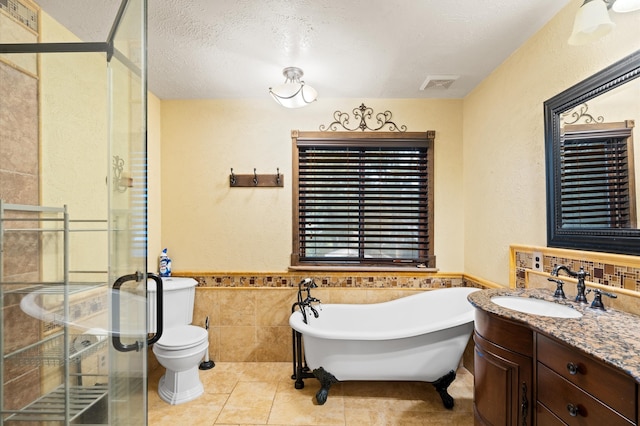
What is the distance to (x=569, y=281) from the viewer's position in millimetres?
1594

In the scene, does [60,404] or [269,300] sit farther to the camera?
[269,300]

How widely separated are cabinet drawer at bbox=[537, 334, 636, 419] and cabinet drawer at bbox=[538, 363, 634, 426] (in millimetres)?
21

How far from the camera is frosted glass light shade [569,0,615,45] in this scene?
1.18m

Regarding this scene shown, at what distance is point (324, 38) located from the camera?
1832mm

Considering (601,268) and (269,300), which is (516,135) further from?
(269,300)

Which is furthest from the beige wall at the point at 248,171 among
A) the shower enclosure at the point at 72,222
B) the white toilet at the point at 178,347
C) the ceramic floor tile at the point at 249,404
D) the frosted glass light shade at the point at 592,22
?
the frosted glass light shade at the point at 592,22

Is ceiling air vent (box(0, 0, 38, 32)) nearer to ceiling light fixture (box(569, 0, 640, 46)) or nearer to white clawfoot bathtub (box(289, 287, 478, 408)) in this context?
white clawfoot bathtub (box(289, 287, 478, 408))

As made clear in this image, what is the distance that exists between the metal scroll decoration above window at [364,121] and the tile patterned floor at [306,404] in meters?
2.22

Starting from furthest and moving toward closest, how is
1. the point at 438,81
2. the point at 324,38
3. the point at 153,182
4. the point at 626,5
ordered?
the point at 153,182 → the point at 438,81 → the point at 324,38 → the point at 626,5

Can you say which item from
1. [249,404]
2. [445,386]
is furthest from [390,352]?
[249,404]

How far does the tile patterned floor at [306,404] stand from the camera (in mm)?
1923

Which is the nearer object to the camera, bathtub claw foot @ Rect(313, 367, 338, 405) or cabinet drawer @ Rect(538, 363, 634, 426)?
cabinet drawer @ Rect(538, 363, 634, 426)

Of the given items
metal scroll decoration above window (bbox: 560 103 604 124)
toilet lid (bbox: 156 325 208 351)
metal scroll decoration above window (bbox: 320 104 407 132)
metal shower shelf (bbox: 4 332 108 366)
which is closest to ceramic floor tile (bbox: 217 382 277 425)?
toilet lid (bbox: 156 325 208 351)

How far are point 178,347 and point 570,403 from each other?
217 centimetres
